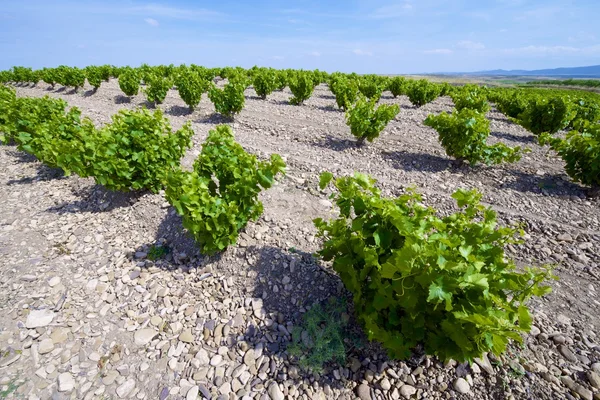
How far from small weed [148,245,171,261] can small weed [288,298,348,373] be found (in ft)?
7.81

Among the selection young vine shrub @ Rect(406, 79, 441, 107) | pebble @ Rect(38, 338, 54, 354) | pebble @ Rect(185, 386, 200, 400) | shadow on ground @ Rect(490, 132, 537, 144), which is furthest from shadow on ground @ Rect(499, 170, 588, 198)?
young vine shrub @ Rect(406, 79, 441, 107)

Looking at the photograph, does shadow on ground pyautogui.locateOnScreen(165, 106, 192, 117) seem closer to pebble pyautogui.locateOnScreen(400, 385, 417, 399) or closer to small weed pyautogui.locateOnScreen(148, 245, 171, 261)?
small weed pyautogui.locateOnScreen(148, 245, 171, 261)

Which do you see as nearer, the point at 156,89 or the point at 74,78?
the point at 156,89

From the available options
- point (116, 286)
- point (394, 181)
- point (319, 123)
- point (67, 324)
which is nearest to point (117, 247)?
point (116, 286)

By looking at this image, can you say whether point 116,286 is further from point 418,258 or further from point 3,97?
point 3,97

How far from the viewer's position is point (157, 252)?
439 cm

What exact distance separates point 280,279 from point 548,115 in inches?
471

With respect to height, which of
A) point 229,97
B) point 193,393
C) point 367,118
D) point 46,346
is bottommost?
point 193,393

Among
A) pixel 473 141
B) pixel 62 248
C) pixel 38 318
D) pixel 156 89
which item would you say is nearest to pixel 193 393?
pixel 38 318

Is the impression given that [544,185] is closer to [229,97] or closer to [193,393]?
[193,393]

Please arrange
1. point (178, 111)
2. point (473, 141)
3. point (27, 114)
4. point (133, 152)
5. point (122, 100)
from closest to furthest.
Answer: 1. point (133, 152)
2. point (473, 141)
3. point (27, 114)
4. point (178, 111)
5. point (122, 100)

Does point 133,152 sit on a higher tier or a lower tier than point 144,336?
higher

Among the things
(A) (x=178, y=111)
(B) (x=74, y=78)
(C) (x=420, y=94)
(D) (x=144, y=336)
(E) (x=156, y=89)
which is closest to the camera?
(D) (x=144, y=336)

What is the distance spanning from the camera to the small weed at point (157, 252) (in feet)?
14.3
